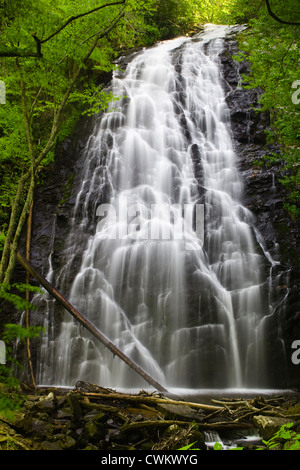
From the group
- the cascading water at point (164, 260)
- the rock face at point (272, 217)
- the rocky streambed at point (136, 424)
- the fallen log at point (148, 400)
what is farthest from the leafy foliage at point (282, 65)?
the fallen log at point (148, 400)

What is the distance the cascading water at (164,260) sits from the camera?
314 inches

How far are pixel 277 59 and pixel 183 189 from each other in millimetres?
4915

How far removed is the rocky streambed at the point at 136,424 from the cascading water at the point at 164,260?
86.4 inches

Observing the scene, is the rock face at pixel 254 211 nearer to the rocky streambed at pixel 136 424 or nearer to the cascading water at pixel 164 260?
the cascading water at pixel 164 260

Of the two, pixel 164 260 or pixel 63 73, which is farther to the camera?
pixel 164 260

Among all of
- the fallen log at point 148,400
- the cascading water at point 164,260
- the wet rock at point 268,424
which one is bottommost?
the wet rock at point 268,424

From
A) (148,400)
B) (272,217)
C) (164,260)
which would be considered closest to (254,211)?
(272,217)

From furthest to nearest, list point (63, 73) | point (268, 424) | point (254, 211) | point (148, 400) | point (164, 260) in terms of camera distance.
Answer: point (254, 211), point (164, 260), point (63, 73), point (148, 400), point (268, 424)

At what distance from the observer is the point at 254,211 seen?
10.6 metres

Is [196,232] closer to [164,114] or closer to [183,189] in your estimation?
[183,189]

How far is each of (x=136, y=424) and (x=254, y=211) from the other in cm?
777

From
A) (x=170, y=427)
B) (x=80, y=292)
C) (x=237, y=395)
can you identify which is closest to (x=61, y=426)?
(x=170, y=427)

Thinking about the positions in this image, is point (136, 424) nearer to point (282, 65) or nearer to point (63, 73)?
point (63, 73)

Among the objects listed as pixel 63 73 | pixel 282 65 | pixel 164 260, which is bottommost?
pixel 164 260
